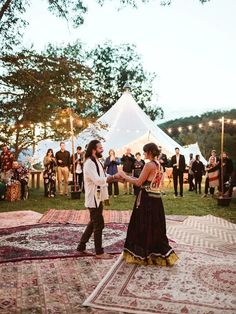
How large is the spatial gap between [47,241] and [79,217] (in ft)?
7.59

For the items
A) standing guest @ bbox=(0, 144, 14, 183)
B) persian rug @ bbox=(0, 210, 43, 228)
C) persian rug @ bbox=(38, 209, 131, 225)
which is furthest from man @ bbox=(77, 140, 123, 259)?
standing guest @ bbox=(0, 144, 14, 183)

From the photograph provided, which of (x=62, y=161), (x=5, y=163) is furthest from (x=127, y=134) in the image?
(x=5, y=163)

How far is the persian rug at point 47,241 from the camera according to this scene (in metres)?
5.32

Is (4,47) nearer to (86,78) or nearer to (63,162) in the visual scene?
(86,78)

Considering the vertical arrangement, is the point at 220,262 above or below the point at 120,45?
below

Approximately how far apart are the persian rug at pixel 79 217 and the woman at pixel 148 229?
292cm

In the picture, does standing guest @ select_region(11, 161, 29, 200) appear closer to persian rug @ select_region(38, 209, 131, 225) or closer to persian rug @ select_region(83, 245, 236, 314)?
persian rug @ select_region(38, 209, 131, 225)

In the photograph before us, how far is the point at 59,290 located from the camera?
396 cm

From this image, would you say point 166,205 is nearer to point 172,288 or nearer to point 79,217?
point 79,217

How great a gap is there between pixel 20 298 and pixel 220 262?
2686mm

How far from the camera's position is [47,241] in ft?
20.0

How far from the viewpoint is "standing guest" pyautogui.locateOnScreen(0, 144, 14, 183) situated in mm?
11070

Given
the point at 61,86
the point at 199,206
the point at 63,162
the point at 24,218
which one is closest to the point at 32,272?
the point at 24,218

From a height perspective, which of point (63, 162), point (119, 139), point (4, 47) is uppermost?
point (4, 47)
